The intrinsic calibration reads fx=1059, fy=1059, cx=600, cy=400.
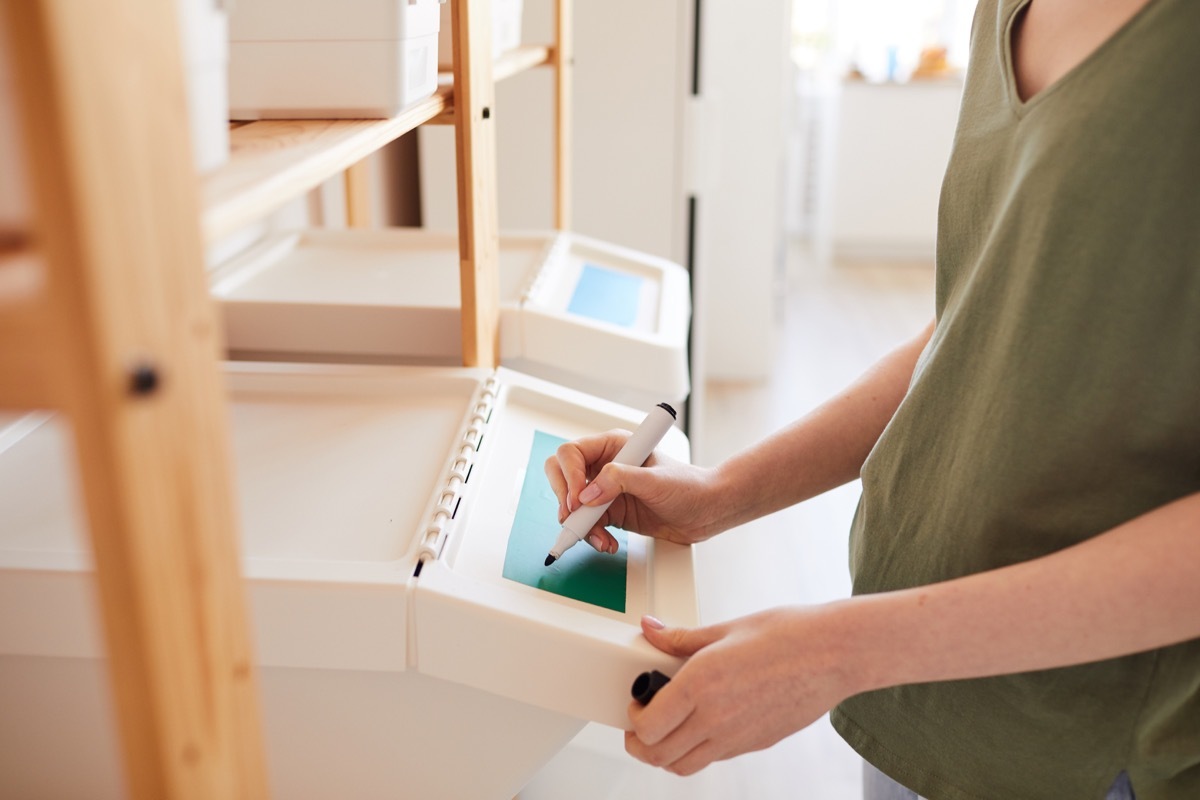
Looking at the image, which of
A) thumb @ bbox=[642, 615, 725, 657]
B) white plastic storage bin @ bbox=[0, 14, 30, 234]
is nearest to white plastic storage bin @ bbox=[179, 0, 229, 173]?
white plastic storage bin @ bbox=[0, 14, 30, 234]

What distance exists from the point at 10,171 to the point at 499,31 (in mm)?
1128

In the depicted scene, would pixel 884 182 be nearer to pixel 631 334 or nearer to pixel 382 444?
pixel 631 334

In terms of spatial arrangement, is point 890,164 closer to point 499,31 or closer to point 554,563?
point 499,31

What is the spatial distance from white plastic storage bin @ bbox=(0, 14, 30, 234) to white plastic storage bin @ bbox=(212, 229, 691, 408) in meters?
0.84

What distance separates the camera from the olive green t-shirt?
589mm

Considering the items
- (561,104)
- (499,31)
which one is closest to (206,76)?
(499,31)

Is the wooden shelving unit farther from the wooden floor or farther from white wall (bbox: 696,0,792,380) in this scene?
white wall (bbox: 696,0,792,380)

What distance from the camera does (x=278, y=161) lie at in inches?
22.0

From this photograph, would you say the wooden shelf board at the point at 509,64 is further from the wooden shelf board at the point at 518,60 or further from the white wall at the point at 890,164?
the white wall at the point at 890,164

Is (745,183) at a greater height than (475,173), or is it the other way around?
(475,173)

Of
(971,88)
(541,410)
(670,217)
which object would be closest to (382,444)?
(541,410)

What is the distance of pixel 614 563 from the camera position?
2.64 ft

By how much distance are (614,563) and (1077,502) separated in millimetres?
328

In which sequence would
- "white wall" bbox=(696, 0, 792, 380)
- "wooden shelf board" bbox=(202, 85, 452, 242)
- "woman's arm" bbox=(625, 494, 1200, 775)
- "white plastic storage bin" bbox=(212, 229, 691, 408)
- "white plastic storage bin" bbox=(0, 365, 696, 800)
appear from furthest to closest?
"white wall" bbox=(696, 0, 792, 380), "white plastic storage bin" bbox=(212, 229, 691, 408), "white plastic storage bin" bbox=(0, 365, 696, 800), "woman's arm" bbox=(625, 494, 1200, 775), "wooden shelf board" bbox=(202, 85, 452, 242)
